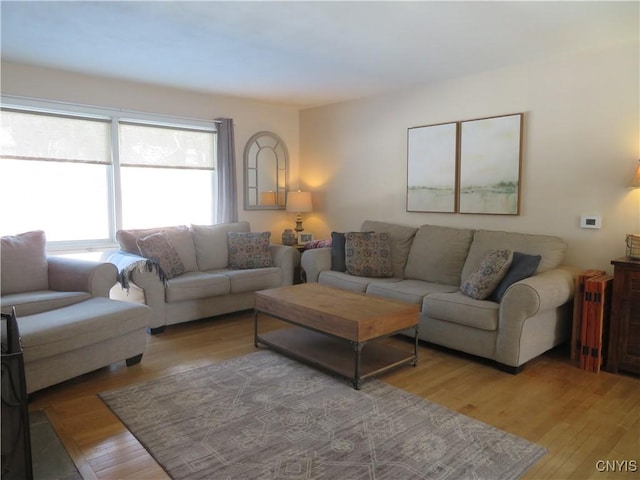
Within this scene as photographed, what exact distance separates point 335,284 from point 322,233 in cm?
163

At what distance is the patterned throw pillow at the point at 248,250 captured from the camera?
4695 millimetres

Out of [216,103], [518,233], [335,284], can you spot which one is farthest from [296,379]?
[216,103]

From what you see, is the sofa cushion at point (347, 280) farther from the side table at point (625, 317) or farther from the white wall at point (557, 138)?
the side table at point (625, 317)

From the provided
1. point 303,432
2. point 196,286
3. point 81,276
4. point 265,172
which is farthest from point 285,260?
point 303,432

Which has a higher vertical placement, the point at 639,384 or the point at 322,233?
the point at 322,233

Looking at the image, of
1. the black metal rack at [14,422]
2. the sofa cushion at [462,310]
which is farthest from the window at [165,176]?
the black metal rack at [14,422]

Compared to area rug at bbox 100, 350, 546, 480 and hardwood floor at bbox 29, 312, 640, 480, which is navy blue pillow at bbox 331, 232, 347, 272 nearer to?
hardwood floor at bbox 29, 312, 640, 480

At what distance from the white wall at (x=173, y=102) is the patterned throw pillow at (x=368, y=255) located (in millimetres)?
1722

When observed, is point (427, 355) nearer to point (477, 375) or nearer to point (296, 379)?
point (477, 375)

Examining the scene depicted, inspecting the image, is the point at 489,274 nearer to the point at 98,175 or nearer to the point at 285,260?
the point at 285,260

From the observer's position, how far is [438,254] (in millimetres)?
4105

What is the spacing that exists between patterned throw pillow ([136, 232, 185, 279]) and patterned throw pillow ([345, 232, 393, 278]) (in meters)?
1.66

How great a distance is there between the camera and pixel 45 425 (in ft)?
7.72

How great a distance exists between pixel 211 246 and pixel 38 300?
1.91 meters
